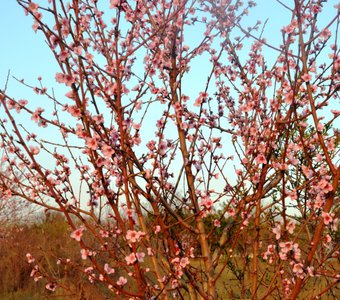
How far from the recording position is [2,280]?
389 inches

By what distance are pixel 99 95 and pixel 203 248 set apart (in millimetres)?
1355

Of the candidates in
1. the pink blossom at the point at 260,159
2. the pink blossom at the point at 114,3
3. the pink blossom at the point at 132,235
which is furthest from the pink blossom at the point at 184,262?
the pink blossom at the point at 114,3

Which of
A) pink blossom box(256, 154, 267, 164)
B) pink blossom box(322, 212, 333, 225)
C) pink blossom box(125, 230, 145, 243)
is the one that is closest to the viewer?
pink blossom box(322, 212, 333, 225)

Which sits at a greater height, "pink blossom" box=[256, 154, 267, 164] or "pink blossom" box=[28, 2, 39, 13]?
"pink blossom" box=[28, 2, 39, 13]

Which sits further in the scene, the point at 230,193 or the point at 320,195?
the point at 230,193

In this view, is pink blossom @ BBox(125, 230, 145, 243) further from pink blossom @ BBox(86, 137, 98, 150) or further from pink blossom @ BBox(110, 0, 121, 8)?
pink blossom @ BBox(110, 0, 121, 8)

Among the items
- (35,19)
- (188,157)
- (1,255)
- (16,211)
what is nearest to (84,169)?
(188,157)

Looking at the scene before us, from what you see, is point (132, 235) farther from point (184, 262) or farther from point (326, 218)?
point (326, 218)

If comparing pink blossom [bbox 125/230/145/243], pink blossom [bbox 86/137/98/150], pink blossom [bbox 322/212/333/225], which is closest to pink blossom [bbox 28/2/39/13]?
pink blossom [bbox 86/137/98/150]

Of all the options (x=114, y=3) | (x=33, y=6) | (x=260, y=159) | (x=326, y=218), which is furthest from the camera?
(x=260, y=159)

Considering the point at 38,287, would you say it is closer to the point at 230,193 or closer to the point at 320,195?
the point at 230,193

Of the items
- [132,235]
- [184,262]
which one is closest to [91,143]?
[132,235]

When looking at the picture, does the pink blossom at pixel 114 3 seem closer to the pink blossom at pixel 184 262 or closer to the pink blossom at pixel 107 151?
the pink blossom at pixel 107 151

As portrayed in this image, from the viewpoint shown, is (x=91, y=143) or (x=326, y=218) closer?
(x=326, y=218)
